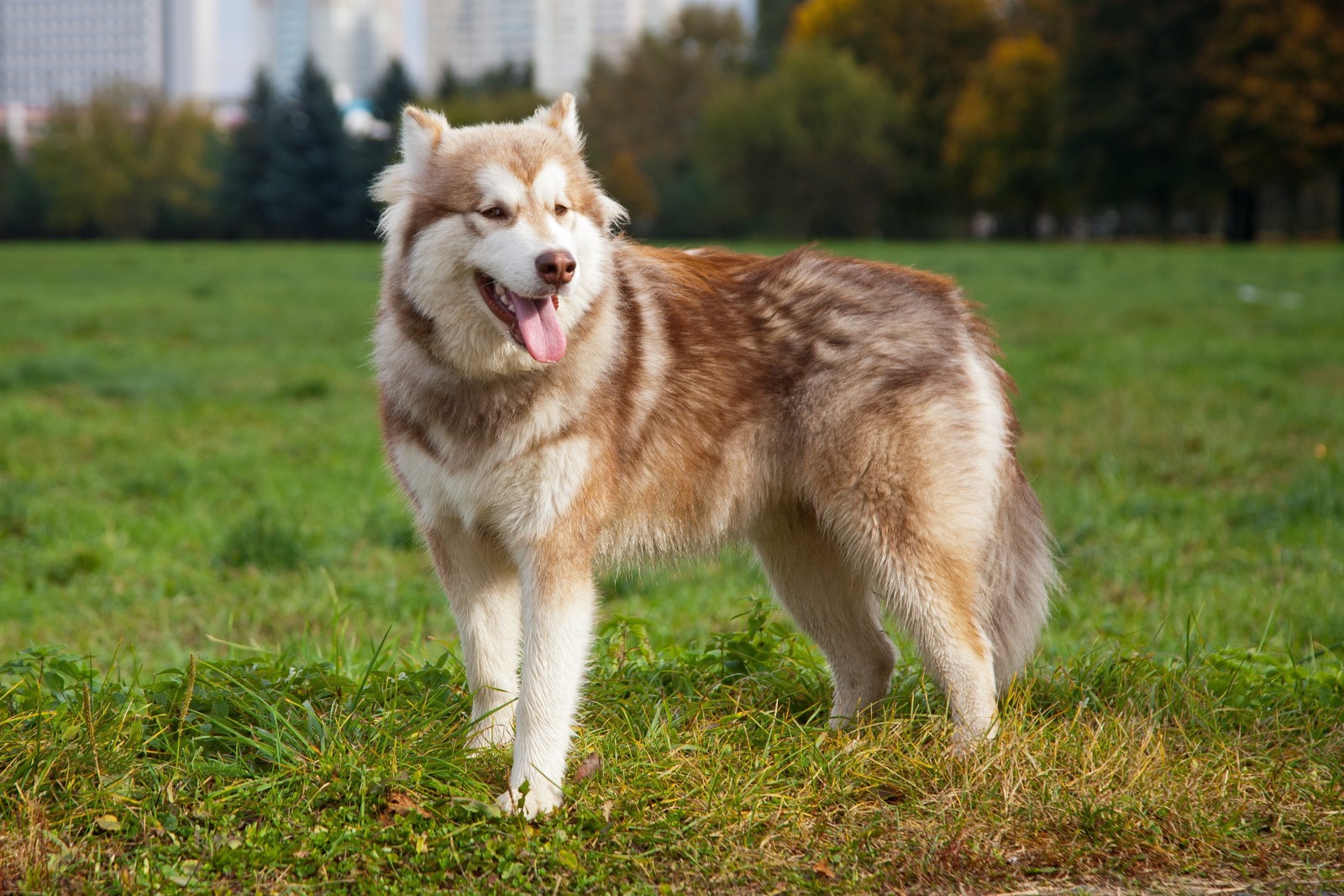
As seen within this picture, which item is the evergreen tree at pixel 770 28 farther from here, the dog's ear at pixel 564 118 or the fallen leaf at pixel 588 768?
the fallen leaf at pixel 588 768

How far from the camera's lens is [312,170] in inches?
2458

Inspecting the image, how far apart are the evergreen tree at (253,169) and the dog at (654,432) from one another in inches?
2482

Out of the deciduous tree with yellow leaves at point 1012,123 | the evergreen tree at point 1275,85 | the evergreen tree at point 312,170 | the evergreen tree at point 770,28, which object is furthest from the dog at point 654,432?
the evergreen tree at point 770,28

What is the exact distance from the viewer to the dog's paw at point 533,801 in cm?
351

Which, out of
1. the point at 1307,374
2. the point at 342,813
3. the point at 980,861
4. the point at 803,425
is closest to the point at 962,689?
the point at 980,861

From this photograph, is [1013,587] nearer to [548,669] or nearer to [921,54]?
[548,669]

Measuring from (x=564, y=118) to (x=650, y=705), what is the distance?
1.92 metres

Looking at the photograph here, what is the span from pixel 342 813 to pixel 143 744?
68 centimetres

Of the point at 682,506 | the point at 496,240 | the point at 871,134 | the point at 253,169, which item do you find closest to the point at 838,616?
the point at 682,506

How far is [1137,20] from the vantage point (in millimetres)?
43781

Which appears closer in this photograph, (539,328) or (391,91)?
(539,328)

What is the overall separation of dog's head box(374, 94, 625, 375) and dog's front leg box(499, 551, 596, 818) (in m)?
0.61

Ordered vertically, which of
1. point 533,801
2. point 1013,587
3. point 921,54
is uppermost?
point 921,54

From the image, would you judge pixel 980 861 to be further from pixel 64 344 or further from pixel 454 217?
pixel 64 344
